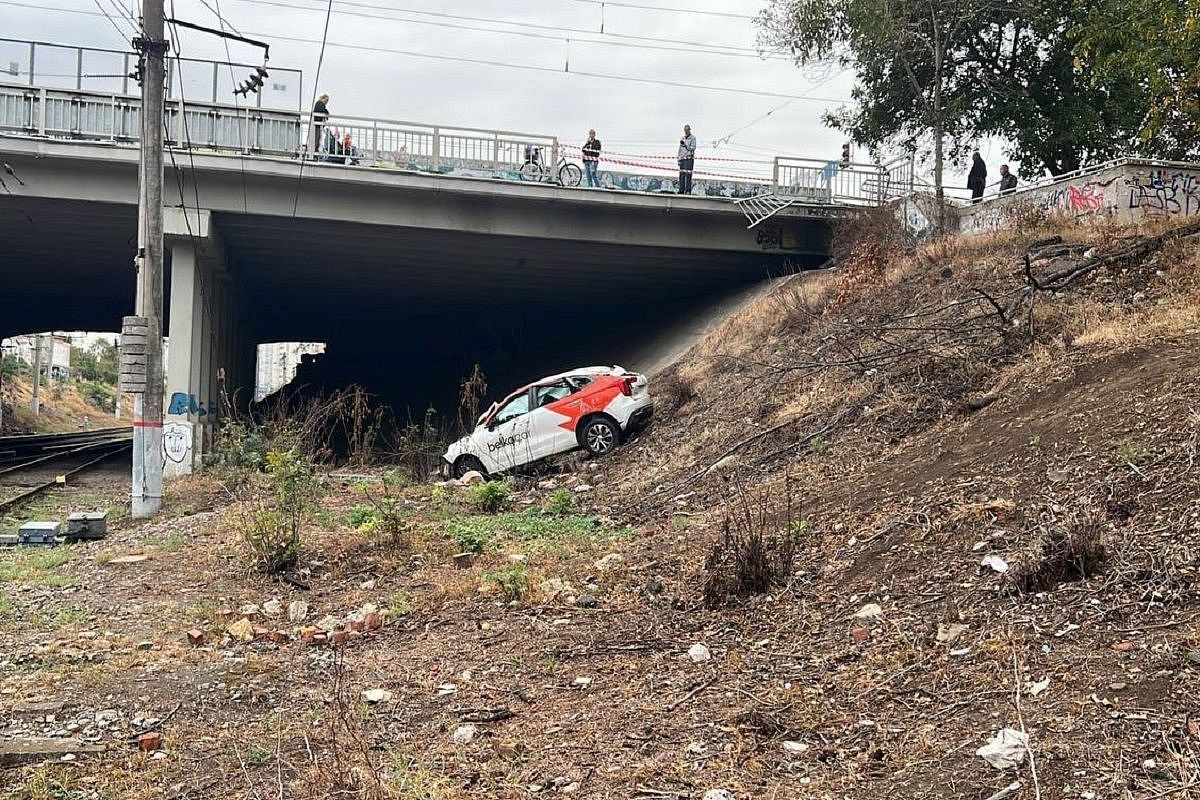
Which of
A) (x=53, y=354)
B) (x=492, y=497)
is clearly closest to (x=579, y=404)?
(x=492, y=497)

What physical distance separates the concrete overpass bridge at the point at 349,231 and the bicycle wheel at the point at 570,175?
0.33 meters

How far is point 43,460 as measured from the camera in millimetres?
26406

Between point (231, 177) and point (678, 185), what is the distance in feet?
31.8

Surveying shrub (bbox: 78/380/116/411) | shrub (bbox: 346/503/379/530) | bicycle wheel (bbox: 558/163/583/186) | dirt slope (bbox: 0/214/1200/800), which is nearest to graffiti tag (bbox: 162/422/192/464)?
dirt slope (bbox: 0/214/1200/800)

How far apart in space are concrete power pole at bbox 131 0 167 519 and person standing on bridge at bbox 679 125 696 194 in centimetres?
1181

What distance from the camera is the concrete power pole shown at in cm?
1398

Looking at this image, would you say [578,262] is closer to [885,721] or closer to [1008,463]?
[1008,463]

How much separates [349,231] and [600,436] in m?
9.47

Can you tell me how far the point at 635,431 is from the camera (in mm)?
17266

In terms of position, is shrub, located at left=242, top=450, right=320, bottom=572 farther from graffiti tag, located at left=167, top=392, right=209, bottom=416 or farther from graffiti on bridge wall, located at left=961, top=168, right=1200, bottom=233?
graffiti on bridge wall, located at left=961, top=168, right=1200, bottom=233

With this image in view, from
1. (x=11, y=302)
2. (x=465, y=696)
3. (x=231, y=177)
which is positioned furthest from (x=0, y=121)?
(x=465, y=696)

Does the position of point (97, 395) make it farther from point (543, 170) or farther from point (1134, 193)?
point (1134, 193)

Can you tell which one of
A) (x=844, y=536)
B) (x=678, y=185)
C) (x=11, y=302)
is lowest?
(x=844, y=536)

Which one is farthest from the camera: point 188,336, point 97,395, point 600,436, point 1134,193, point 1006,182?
point 97,395
